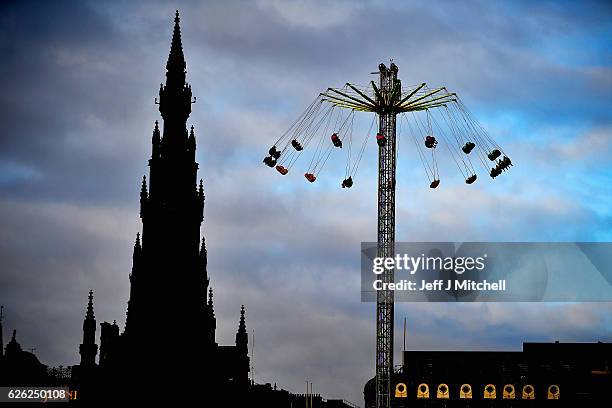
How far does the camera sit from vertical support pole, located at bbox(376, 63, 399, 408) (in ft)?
397

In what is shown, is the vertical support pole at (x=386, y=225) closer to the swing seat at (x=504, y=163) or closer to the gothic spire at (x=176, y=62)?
the swing seat at (x=504, y=163)

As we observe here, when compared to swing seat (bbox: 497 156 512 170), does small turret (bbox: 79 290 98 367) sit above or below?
below

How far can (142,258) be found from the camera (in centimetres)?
16212

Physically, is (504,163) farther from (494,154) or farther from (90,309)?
(90,309)

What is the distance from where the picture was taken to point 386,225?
122m

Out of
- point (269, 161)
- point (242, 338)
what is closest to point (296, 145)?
point (269, 161)

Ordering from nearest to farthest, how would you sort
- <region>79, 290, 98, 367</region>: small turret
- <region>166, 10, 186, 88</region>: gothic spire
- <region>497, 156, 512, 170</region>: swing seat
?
<region>497, 156, 512, 170</region>: swing seat < <region>79, 290, 98, 367</region>: small turret < <region>166, 10, 186, 88</region>: gothic spire

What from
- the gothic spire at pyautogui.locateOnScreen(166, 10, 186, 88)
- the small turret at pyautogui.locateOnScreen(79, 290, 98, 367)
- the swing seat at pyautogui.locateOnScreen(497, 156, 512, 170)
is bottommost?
the small turret at pyautogui.locateOnScreen(79, 290, 98, 367)

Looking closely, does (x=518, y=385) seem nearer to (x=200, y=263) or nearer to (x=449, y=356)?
(x=449, y=356)

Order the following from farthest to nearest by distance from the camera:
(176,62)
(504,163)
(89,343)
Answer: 1. (176,62)
2. (89,343)
3. (504,163)

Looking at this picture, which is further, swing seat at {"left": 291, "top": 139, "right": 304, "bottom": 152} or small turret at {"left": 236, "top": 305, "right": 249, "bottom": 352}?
small turret at {"left": 236, "top": 305, "right": 249, "bottom": 352}

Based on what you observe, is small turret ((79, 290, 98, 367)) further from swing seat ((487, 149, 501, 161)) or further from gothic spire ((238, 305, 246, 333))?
swing seat ((487, 149, 501, 161))

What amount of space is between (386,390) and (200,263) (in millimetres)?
47366

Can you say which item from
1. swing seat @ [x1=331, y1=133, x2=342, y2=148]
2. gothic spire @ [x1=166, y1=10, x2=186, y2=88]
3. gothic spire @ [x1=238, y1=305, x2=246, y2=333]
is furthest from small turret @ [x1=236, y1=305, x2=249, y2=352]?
swing seat @ [x1=331, y1=133, x2=342, y2=148]
